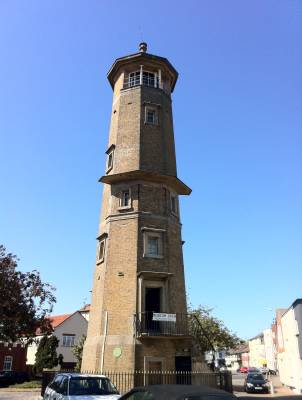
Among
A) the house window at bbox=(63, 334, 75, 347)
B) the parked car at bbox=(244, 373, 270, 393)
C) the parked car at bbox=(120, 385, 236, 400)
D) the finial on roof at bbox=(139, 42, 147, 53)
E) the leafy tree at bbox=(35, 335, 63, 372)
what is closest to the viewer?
the parked car at bbox=(120, 385, 236, 400)

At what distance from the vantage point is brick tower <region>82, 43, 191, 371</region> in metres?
20.2

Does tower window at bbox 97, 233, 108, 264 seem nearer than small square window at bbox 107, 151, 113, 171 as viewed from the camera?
Yes

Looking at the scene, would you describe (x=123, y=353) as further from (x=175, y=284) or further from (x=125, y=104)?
(x=125, y=104)

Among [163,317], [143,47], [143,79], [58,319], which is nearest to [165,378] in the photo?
[163,317]

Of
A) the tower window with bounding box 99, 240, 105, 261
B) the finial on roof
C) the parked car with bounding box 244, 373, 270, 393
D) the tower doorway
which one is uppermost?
the finial on roof

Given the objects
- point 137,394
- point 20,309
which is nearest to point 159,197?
point 20,309

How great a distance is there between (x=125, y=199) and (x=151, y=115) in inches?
272

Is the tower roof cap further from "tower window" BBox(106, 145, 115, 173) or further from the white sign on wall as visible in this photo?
the white sign on wall

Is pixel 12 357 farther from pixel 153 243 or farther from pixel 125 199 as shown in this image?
pixel 153 243

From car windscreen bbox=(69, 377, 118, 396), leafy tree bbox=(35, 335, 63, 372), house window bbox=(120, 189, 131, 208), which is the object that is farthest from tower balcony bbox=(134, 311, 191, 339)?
leafy tree bbox=(35, 335, 63, 372)

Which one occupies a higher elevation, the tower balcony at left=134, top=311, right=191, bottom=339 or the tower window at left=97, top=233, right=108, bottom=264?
the tower window at left=97, top=233, right=108, bottom=264

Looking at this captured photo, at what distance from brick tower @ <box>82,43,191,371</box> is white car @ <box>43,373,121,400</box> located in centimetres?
687

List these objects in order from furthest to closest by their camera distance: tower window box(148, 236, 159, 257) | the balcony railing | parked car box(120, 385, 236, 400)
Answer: the balcony railing, tower window box(148, 236, 159, 257), parked car box(120, 385, 236, 400)

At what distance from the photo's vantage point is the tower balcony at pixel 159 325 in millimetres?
19984
